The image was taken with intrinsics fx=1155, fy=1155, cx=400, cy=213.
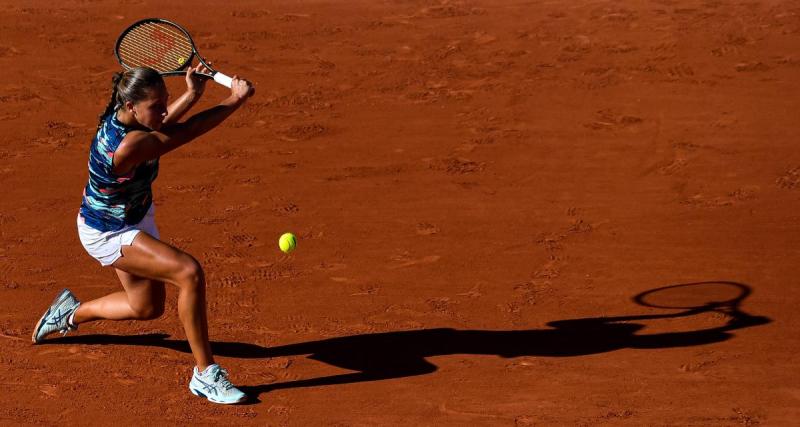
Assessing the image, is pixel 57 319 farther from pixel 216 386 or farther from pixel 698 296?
pixel 698 296

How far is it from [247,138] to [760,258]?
453 cm

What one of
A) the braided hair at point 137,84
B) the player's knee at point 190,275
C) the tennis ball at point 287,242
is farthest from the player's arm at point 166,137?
the tennis ball at point 287,242

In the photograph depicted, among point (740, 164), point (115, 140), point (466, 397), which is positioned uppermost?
point (115, 140)

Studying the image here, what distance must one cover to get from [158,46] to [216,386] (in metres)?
2.13

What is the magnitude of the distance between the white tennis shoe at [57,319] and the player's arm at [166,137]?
131 centimetres

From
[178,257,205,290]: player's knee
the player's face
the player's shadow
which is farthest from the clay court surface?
the player's face

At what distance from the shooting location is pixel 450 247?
805cm

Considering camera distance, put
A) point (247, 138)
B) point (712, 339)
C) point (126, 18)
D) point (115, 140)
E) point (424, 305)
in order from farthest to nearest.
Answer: point (126, 18), point (247, 138), point (424, 305), point (712, 339), point (115, 140)

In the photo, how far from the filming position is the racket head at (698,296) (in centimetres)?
724

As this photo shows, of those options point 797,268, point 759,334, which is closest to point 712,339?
point 759,334

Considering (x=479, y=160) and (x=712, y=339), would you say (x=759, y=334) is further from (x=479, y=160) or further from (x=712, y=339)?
(x=479, y=160)

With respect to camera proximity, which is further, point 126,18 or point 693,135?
point 126,18

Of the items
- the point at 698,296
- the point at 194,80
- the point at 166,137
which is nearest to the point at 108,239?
the point at 166,137

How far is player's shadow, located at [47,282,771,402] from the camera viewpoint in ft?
21.7
